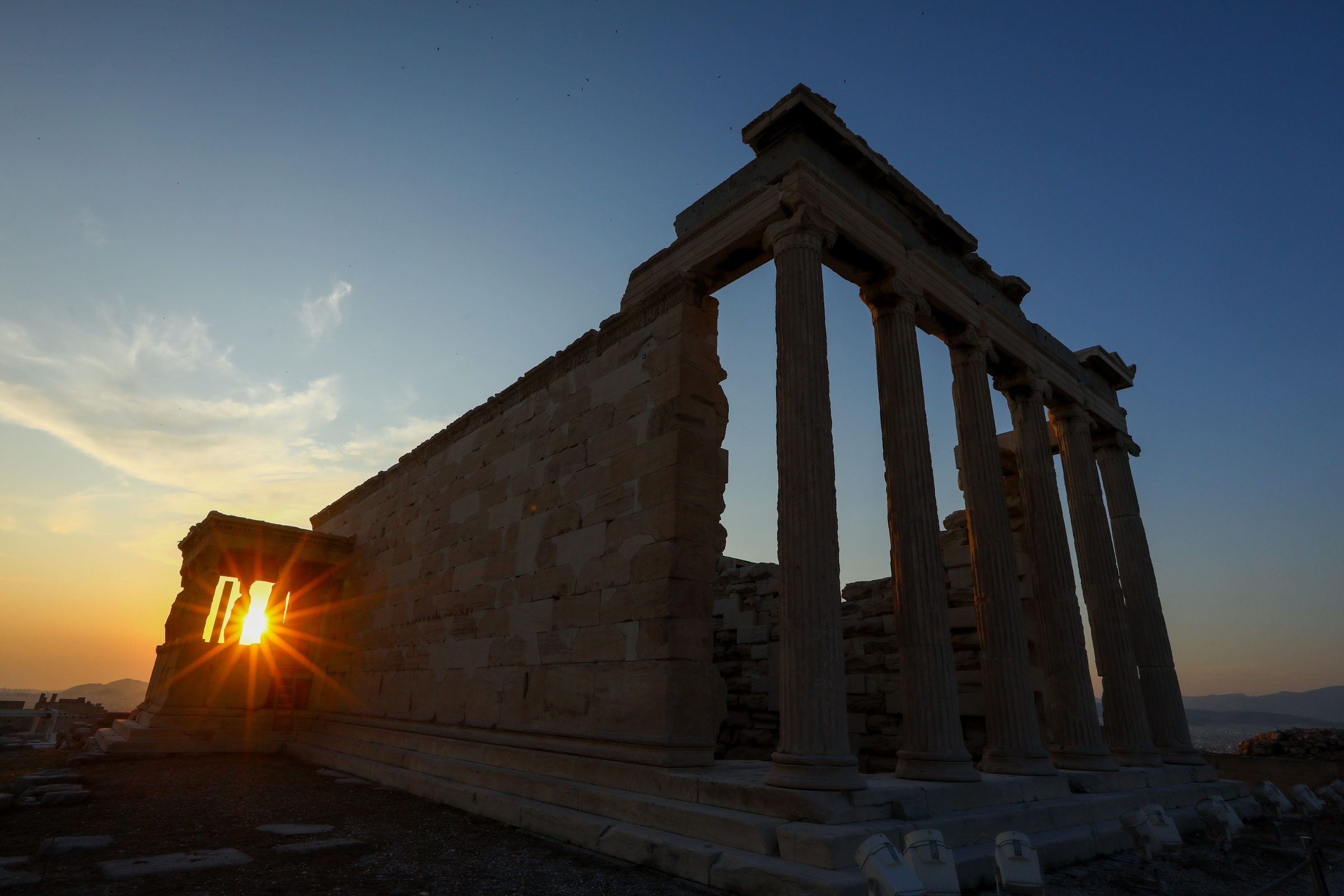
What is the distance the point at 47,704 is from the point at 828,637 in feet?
113

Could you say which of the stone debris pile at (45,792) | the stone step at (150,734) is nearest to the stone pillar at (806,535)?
the stone debris pile at (45,792)

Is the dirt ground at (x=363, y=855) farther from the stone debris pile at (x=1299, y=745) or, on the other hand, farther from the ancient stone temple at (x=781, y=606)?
the stone debris pile at (x=1299, y=745)

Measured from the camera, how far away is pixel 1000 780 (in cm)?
738

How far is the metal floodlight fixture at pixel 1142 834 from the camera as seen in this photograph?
611 cm

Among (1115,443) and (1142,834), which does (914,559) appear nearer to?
(1142,834)

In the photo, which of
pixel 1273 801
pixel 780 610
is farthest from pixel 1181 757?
pixel 780 610

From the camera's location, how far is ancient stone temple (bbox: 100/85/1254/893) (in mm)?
6480

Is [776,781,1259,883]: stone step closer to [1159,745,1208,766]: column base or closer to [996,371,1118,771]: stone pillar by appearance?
[996,371,1118,771]: stone pillar

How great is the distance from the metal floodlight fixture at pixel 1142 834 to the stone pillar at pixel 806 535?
99.7 inches

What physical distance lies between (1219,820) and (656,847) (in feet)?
20.3

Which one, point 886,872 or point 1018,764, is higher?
point 1018,764

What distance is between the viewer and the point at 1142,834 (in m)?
6.20

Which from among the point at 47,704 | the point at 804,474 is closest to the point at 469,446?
the point at 804,474

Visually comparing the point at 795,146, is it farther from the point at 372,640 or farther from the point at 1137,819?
the point at 372,640
